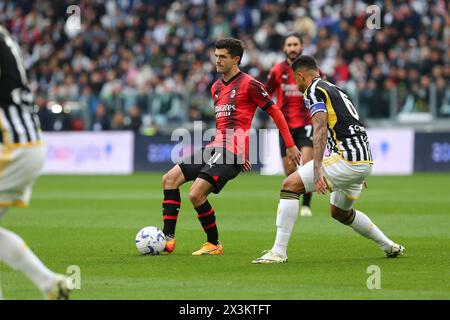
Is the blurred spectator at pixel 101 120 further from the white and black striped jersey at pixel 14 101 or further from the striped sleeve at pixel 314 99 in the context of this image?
the white and black striped jersey at pixel 14 101

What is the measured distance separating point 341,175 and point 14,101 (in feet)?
12.9

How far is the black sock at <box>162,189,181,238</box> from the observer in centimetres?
1098

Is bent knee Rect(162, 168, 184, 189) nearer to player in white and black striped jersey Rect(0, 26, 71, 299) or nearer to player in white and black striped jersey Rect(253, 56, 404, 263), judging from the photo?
player in white and black striped jersey Rect(253, 56, 404, 263)

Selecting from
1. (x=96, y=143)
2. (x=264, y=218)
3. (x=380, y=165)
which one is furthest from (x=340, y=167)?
(x=96, y=143)

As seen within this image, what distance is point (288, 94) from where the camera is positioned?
15398 mm

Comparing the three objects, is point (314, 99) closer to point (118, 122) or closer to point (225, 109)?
point (225, 109)

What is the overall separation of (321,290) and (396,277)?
1.08 m

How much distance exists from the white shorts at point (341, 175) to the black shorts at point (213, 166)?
3.38 feet

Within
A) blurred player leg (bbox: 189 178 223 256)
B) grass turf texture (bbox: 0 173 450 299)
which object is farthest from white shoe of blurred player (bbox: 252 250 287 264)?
blurred player leg (bbox: 189 178 223 256)

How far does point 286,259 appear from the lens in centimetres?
999

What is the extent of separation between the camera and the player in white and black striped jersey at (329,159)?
32.3 feet

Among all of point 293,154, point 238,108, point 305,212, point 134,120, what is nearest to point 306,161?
point 305,212

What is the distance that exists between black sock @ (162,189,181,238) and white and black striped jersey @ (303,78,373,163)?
1.95 metres

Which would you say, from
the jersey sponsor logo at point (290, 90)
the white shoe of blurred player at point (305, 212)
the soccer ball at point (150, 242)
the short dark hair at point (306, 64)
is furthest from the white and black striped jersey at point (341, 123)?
the white shoe of blurred player at point (305, 212)
